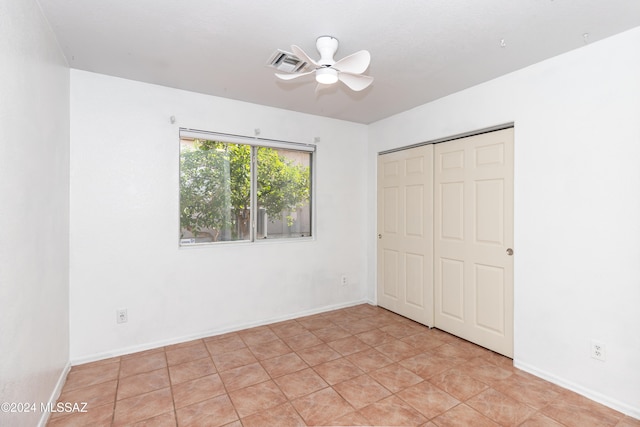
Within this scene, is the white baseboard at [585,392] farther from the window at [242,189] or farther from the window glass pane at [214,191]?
the window glass pane at [214,191]

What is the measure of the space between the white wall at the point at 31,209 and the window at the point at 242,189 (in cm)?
102

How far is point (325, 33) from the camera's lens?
2088 mm

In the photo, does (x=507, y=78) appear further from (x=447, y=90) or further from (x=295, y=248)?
(x=295, y=248)

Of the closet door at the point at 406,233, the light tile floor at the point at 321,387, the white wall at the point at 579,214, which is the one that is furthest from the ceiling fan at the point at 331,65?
the light tile floor at the point at 321,387

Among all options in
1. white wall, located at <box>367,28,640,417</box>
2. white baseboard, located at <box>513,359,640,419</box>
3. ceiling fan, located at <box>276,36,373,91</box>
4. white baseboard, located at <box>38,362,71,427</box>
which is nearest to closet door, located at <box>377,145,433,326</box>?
white wall, located at <box>367,28,640,417</box>

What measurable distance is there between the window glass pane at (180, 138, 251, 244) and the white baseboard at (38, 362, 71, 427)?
1332 mm

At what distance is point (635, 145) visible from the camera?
6.60 ft

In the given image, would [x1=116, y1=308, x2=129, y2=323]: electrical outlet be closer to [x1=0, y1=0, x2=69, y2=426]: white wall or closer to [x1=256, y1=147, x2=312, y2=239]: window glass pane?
[x1=0, y1=0, x2=69, y2=426]: white wall

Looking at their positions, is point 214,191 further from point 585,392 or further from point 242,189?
point 585,392

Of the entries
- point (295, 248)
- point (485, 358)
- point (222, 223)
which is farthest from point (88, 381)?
point (485, 358)

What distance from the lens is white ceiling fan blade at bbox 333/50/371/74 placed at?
192cm

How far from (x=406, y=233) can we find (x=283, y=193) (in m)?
1.55

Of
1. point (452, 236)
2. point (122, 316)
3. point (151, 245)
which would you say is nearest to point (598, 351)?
point (452, 236)

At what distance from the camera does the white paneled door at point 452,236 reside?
2.83 meters
